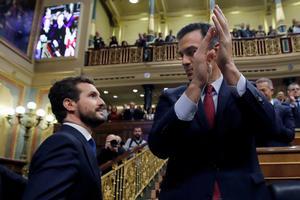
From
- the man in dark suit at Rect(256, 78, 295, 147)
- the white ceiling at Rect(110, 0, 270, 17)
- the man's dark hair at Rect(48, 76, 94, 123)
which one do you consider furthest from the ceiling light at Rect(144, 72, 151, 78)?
the man's dark hair at Rect(48, 76, 94, 123)

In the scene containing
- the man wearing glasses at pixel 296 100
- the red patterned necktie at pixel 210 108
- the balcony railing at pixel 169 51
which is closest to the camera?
the red patterned necktie at pixel 210 108

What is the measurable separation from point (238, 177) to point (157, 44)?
9658 millimetres

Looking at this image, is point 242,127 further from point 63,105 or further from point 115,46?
point 115,46

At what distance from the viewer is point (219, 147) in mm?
1018

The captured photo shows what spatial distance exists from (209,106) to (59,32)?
35.6 ft

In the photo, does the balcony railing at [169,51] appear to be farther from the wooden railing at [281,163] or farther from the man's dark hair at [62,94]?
the man's dark hair at [62,94]

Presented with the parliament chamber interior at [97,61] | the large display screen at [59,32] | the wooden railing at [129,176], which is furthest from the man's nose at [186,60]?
the large display screen at [59,32]

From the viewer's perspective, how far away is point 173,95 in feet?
3.94

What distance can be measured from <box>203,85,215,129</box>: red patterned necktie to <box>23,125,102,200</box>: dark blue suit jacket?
0.63 meters

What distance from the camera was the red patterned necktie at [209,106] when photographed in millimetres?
1049

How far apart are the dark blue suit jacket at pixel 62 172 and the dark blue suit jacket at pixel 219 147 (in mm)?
451

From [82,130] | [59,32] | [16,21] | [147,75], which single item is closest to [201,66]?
[82,130]

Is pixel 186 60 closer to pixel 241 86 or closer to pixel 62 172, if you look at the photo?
pixel 241 86

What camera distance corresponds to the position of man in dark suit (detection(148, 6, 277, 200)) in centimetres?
97
